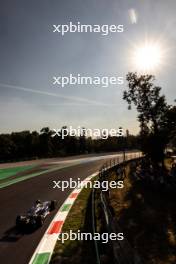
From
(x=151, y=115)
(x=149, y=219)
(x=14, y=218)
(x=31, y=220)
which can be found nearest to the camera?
(x=31, y=220)

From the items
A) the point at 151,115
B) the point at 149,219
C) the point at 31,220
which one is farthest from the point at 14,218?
the point at 151,115

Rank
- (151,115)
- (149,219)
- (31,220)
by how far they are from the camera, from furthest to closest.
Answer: (151,115), (149,219), (31,220)

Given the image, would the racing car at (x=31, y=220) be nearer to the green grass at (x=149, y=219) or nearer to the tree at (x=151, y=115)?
the green grass at (x=149, y=219)

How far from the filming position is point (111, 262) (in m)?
7.75

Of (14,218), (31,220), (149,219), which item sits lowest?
(149,219)

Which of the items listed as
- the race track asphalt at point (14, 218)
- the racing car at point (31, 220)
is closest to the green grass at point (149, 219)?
the race track asphalt at point (14, 218)

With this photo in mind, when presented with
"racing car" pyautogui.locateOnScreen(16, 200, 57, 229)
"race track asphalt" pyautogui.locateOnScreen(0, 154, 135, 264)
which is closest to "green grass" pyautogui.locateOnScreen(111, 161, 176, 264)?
"race track asphalt" pyautogui.locateOnScreen(0, 154, 135, 264)

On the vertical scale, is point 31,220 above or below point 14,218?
above

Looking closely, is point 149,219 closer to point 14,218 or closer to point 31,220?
point 31,220

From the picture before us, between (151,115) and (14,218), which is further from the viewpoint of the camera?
(151,115)

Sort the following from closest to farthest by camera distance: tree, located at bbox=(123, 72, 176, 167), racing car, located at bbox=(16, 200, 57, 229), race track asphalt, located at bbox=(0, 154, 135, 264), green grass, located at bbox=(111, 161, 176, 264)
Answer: race track asphalt, located at bbox=(0, 154, 135, 264)
green grass, located at bbox=(111, 161, 176, 264)
racing car, located at bbox=(16, 200, 57, 229)
tree, located at bbox=(123, 72, 176, 167)

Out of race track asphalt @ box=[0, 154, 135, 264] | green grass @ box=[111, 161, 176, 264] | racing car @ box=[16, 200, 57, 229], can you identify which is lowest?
green grass @ box=[111, 161, 176, 264]

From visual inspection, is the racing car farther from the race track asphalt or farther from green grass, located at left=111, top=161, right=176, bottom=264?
green grass, located at left=111, top=161, right=176, bottom=264

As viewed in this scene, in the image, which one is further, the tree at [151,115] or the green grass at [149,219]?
the tree at [151,115]
